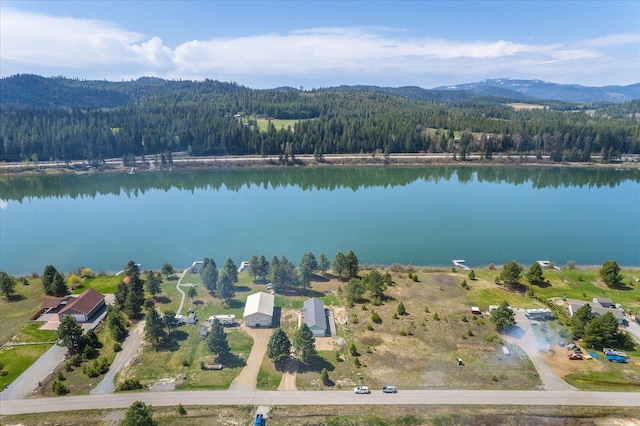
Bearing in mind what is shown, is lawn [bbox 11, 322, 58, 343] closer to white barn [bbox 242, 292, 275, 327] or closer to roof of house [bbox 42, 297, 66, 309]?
roof of house [bbox 42, 297, 66, 309]

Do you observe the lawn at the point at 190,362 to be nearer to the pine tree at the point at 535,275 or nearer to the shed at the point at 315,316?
the shed at the point at 315,316

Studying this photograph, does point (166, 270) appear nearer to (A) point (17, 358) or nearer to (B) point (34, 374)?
(A) point (17, 358)

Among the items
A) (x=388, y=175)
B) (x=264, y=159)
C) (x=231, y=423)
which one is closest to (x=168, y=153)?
(x=264, y=159)

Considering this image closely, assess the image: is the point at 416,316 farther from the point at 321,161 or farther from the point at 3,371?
the point at 321,161

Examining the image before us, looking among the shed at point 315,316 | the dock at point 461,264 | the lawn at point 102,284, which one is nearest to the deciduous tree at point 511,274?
the dock at point 461,264

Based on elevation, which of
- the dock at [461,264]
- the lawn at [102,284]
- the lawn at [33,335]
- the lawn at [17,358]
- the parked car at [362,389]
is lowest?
the lawn at [17,358]
